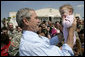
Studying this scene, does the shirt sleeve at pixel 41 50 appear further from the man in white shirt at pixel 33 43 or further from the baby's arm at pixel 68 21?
the baby's arm at pixel 68 21

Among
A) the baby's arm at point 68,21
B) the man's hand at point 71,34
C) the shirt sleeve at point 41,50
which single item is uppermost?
the baby's arm at point 68,21

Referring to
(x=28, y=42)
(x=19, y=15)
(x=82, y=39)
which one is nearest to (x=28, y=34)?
(x=28, y=42)

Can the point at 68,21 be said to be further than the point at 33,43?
No

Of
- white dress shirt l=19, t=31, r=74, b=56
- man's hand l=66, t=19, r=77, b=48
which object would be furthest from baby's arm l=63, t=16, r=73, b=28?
white dress shirt l=19, t=31, r=74, b=56

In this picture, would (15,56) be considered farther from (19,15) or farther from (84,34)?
(84,34)

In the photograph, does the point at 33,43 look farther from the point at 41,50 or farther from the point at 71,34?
the point at 71,34

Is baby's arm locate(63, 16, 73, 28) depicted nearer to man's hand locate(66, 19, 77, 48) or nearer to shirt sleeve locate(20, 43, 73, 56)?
man's hand locate(66, 19, 77, 48)

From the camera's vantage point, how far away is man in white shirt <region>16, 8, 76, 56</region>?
1.65 meters

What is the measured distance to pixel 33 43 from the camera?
1764mm

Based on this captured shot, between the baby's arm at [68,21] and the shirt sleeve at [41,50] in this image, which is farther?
the shirt sleeve at [41,50]

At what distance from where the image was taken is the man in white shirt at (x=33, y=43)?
1646 millimetres

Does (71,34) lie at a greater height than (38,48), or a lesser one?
greater

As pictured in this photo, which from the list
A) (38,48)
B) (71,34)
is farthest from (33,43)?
(71,34)

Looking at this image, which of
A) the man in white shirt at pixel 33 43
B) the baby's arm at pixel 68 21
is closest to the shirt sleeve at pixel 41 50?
the man in white shirt at pixel 33 43
